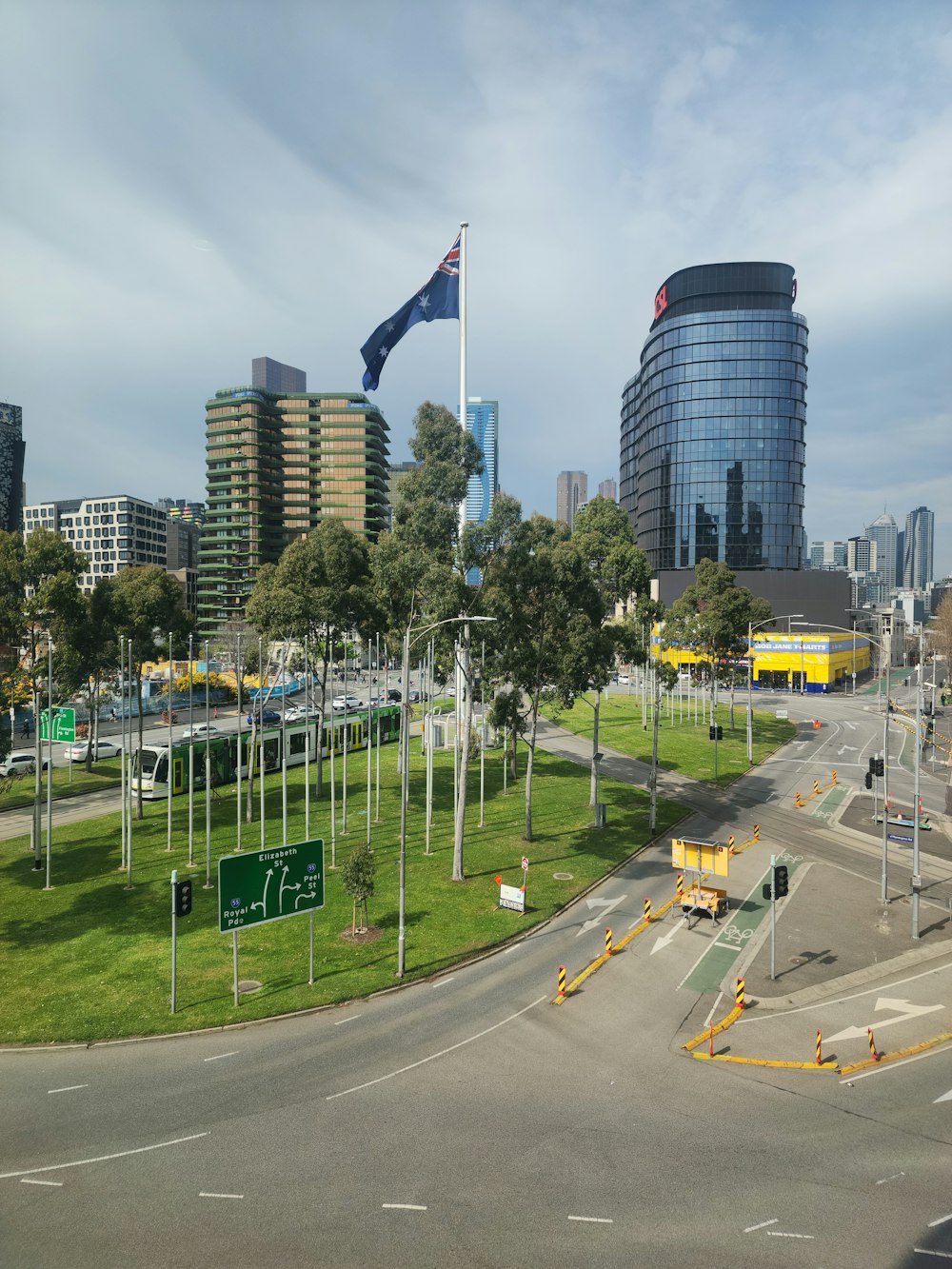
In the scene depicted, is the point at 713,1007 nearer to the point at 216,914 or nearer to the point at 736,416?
the point at 216,914

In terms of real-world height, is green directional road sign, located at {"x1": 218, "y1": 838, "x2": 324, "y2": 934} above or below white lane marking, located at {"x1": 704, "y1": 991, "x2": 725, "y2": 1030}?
above

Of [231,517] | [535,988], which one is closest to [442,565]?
[535,988]

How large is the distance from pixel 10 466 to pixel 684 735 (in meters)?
110

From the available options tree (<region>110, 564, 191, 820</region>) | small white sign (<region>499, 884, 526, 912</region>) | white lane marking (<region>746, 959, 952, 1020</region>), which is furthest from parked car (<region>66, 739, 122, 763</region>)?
white lane marking (<region>746, 959, 952, 1020</region>)

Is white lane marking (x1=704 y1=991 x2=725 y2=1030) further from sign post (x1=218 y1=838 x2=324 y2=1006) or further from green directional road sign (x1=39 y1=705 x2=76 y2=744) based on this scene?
green directional road sign (x1=39 y1=705 x2=76 y2=744)

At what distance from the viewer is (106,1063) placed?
65.2 ft

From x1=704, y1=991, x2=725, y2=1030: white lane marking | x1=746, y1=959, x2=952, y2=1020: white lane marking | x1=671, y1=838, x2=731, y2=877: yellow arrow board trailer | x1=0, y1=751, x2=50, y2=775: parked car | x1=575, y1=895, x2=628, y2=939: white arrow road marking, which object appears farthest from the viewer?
x1=0, y1=751, x2=50, y2=775: parked car

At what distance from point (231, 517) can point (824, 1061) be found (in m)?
162

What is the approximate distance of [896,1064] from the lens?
Answer: 64.4ft

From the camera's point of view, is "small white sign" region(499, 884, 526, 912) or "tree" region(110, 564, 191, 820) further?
"tree" region(110, 564, 191, 820)

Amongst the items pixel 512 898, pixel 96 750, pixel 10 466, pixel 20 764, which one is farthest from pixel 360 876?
pixel 10 466

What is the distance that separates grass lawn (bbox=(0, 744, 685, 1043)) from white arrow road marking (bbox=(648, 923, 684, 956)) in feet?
15.3

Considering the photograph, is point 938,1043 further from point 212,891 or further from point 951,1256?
point 212,891

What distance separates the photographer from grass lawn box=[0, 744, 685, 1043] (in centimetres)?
2323
